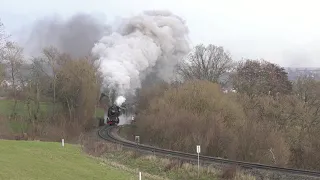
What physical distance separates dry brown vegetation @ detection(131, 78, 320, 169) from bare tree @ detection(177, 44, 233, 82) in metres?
21.9

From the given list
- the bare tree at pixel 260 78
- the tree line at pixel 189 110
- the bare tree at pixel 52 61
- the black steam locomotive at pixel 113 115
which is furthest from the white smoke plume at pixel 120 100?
the bare tree at pixel 260 78

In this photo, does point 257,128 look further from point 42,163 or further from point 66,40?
point 66,40

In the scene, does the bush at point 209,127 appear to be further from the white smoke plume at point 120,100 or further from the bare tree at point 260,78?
the bare tree at point 260,78

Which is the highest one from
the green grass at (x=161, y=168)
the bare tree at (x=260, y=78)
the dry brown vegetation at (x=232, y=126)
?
the bare tree at (x=260, y=78)

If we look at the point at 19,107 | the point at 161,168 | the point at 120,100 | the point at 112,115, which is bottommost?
the point at 161,168

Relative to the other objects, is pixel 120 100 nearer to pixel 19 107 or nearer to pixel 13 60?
pixel 13 60

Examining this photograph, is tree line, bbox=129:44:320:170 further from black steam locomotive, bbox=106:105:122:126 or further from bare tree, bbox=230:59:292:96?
black steam locomotive, bbox=106:105:122:126

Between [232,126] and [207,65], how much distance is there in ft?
116

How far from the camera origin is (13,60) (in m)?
56.2

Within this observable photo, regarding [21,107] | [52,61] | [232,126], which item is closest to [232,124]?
[232,126]

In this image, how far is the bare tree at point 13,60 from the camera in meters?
54.8

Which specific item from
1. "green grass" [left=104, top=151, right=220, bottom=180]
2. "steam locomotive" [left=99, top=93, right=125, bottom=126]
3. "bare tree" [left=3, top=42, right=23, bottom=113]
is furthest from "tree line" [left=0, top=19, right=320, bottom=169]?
"green grass" [left=104, top=151, right=220, bottom=180]

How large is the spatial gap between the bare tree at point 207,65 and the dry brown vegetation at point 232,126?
2194 centimetres

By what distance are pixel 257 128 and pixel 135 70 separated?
22.6 meters
